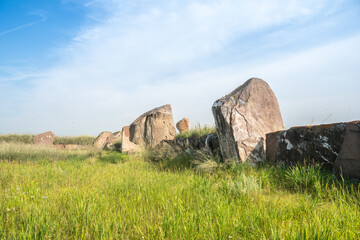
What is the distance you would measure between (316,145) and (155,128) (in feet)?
28.9

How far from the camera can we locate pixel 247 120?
630cm

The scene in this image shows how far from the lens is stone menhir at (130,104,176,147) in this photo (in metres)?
13.0

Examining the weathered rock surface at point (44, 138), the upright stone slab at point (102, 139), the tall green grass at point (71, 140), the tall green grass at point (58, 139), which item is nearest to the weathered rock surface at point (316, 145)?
the upright stone slab at point (102, 139)

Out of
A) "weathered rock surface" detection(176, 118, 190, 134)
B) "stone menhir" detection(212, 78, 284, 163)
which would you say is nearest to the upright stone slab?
"weathered rock surface" detection(176, 118, 190, 134)

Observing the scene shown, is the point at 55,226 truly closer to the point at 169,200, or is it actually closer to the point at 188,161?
the point at 169,200

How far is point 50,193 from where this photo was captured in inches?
160

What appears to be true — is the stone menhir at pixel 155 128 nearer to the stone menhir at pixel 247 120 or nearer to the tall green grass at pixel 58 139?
the stone menhir at pixel 247 120

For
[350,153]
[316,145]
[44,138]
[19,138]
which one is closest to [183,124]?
[44,138]

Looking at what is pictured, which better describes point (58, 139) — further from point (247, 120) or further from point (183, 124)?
point (247, 120)

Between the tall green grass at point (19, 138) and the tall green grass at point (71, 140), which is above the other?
the tall green grass at point (19, 138)

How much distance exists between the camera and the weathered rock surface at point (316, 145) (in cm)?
459

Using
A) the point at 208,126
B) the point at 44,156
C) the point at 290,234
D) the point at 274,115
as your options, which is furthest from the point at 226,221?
the point at 44,156

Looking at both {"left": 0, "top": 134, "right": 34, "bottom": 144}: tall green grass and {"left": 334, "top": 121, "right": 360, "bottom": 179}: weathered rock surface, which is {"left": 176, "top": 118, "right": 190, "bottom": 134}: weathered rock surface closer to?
{"left": 334, "top": 121, "right": 360, "bottom": 179}: weathered rock surface

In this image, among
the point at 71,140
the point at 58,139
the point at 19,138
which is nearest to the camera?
the point at 19,138
